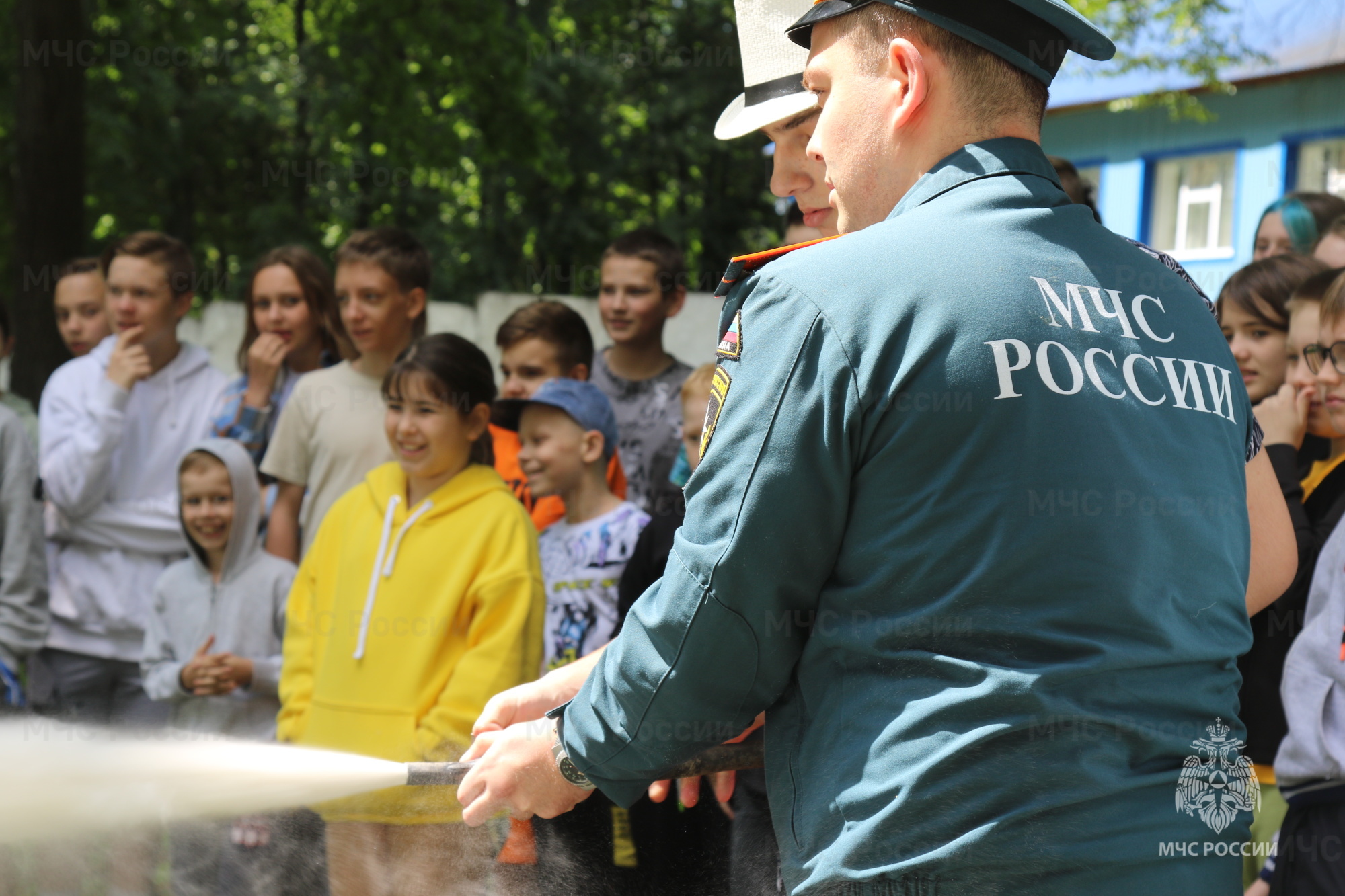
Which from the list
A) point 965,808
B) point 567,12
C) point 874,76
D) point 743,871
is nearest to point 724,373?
point 874,76

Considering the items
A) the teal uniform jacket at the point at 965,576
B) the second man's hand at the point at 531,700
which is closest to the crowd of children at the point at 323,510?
the second man's hand at the point at 531,700

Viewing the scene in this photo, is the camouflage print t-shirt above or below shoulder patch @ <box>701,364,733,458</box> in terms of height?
below

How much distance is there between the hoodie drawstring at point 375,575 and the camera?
4332 mm

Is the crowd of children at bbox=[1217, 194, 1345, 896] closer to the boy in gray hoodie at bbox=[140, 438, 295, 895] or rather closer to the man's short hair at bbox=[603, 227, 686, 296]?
the man's short hair at bbox=[603, 227, 686, 296]

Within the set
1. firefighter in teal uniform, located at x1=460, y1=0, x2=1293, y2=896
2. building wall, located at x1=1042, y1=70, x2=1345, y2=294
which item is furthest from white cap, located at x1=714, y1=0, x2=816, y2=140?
building wall, located at x1=1042, y1=70, x2=1345, y2=294

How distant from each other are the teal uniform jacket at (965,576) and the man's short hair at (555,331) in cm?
409

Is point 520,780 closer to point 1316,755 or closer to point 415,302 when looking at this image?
point 1316,755

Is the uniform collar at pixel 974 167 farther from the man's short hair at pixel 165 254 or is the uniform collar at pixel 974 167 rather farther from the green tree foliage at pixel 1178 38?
the green tree foliage at pixel 1178 38

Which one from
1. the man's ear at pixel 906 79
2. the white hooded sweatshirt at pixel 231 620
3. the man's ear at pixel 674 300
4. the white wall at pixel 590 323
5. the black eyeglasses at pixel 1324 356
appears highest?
the man's ear at pixel 906 79

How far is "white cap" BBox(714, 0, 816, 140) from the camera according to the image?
2725 millimetres

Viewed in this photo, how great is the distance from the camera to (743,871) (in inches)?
99.4

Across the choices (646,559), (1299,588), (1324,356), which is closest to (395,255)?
(646,559)

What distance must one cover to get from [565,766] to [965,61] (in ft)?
4.04

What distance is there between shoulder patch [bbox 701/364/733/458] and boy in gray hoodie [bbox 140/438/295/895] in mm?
3662
